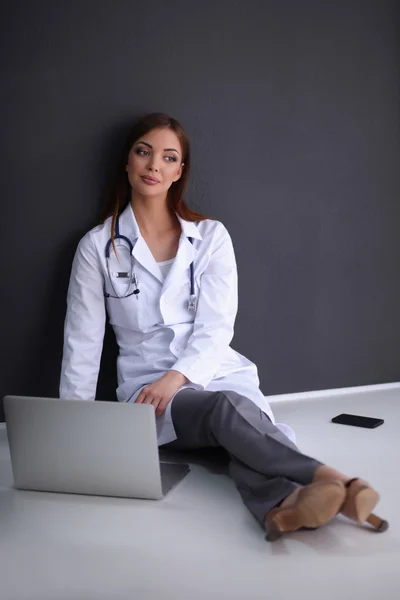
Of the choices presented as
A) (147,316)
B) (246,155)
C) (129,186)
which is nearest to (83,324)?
(147,316)

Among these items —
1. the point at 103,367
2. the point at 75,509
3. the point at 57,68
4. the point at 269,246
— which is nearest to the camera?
the point at 75,509

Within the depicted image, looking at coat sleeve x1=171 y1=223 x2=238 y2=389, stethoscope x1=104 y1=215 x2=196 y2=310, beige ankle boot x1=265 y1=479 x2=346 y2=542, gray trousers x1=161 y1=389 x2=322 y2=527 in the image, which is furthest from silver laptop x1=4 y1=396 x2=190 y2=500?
stethoscope x1=104 y1=215 x2=196 y2=310

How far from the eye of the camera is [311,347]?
3.18 metres

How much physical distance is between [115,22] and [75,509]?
1.80m

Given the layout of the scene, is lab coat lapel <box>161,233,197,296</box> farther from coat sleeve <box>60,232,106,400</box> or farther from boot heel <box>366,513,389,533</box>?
boot heel <box>366,513,389,533</box>

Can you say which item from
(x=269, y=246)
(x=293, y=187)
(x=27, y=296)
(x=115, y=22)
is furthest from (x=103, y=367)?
(x=115, y=22)

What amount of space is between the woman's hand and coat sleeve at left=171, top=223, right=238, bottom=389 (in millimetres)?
54

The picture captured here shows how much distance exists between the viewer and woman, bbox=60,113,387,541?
2.44 metres

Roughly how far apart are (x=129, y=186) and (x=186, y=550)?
1.51 m

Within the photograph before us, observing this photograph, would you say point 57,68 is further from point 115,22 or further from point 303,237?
point 303,237

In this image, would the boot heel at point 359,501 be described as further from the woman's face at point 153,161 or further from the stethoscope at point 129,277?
the woman's face at point 153,161

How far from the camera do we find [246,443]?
80.3 inches

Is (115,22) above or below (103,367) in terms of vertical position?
above

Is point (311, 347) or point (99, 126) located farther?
point (311, 347)
